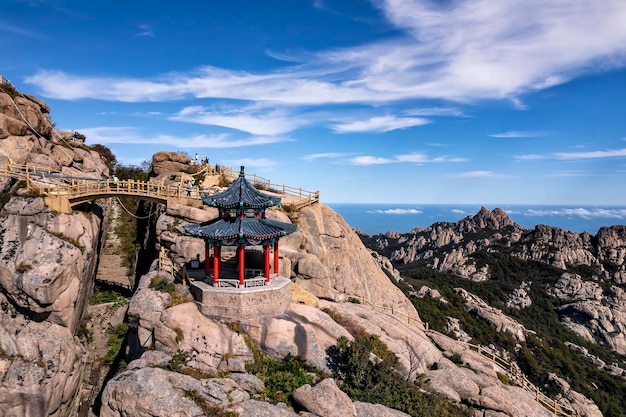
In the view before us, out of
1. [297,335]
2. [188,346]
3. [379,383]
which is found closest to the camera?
[379,383]

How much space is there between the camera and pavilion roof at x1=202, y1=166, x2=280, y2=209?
21.3 metres

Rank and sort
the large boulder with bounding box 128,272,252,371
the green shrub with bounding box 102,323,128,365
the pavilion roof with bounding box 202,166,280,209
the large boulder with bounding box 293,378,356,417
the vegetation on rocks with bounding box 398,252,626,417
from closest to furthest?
the large boulder with bounding box 293,378,356,417 → the large boulder with bounding box 128,272,252,371 → the pavilion roof with bounding box 202,166,280,209 → the green shrub with bounding box 102,323,128,365 → the vegetation on rocks with bounding box 398,252,626,417

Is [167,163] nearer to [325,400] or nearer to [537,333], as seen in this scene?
[325,400]

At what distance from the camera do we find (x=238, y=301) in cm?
2053

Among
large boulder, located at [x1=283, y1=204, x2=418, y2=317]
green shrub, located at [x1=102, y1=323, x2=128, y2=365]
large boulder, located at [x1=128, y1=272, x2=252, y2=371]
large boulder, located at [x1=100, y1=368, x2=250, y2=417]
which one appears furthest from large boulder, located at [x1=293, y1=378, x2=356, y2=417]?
green shrub, located at [x1=102, y1=323, x2=128, y2=365]

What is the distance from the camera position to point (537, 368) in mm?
43156

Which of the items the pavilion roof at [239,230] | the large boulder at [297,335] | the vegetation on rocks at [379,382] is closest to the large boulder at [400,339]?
the vegetation on rocks at [379,382]

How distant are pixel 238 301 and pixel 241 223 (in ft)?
14.2

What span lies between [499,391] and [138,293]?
20.9 metres

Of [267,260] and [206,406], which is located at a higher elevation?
[267,260]

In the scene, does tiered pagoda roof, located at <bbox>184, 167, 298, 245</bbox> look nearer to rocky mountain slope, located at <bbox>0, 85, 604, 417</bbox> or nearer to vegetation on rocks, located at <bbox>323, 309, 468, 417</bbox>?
rocky mountain slope, located at <bbox>0, 85, 604, 417</bbox>

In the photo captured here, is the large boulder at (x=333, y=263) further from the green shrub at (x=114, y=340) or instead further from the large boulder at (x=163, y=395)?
the green shrub at (x=114, y=340)

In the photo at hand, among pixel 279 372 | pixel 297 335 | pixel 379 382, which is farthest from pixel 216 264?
pixel 379 382

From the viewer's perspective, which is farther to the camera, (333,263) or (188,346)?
(333,263)
